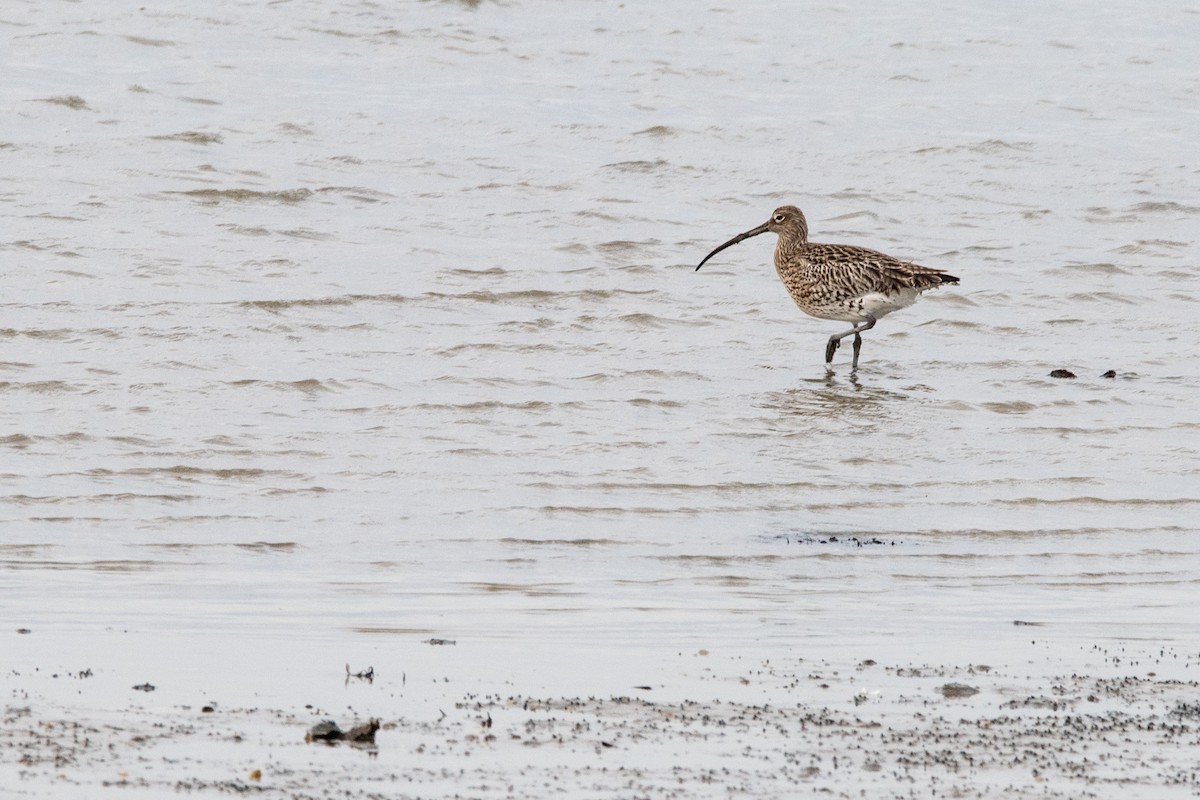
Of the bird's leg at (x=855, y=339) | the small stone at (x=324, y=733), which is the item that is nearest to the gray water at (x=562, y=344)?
the bird's leg at (x=855, y=339)

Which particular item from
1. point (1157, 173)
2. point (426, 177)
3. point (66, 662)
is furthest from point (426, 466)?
point (1157, 173)

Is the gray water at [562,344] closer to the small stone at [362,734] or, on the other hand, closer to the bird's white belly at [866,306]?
the bird's white belly at [866,306]

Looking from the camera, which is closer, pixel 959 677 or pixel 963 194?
pixel 959 677

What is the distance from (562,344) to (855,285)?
2205 millimetres

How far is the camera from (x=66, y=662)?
6.16 metres

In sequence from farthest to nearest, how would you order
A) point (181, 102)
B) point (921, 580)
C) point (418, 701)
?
point (181, 102) → point (921, 580) → point (418, 701)

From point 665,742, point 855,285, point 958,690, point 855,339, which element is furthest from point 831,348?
point 665,742

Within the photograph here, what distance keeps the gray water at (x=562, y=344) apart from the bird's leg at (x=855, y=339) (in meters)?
0.16

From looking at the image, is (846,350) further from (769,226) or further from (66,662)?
(66,662)

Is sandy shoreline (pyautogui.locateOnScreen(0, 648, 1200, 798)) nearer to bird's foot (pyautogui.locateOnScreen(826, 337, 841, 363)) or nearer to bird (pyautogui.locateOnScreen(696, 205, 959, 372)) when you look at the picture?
bird's foot (pyautogui.locateOnScreen(826, 337, 841, 363))

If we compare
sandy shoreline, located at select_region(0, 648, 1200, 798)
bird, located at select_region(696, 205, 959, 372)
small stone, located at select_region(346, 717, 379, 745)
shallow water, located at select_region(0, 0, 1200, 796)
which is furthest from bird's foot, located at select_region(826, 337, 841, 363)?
small stone, located at select_region(346, 717, 379, 745)

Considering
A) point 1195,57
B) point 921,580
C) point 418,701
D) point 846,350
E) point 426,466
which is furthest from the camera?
point 1195,57

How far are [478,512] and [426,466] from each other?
104cm

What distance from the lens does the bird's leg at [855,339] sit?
1395cm
